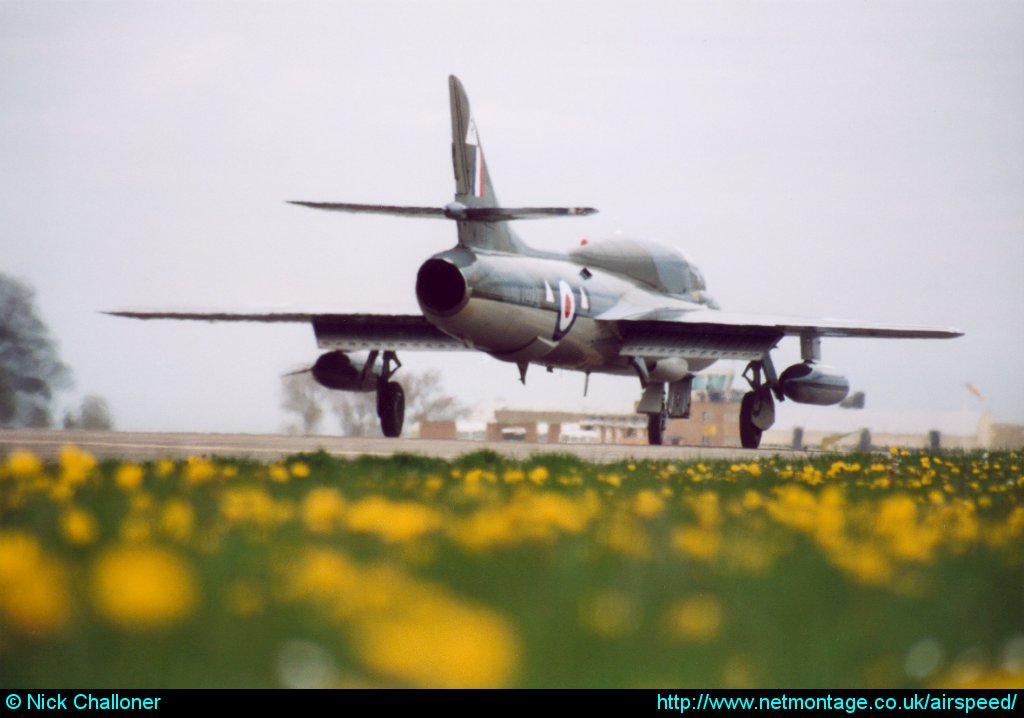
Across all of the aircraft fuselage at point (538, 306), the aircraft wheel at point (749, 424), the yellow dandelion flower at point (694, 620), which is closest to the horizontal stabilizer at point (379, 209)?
the aircraft fuselage at point (538, 306)

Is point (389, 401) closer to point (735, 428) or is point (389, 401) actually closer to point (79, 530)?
point (79, 530)

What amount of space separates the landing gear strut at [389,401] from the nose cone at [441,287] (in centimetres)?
547

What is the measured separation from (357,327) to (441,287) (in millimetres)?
5236

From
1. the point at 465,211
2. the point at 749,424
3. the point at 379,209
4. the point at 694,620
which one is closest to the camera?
the point at 694,620

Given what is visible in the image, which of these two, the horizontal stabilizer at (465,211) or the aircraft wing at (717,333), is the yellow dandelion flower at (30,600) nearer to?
the horizontal stabilizer at (465,211)

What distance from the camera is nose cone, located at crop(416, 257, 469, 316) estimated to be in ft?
69.1

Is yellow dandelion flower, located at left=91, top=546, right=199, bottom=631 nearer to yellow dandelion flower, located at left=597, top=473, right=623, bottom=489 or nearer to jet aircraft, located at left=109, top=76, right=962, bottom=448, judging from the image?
yellow dandelion flower, located at left=597, top=473, right=623, bottom=489

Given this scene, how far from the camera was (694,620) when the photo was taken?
2.76m

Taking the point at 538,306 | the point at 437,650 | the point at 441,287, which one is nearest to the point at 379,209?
the point at 441,287

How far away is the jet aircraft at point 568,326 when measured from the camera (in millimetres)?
22281

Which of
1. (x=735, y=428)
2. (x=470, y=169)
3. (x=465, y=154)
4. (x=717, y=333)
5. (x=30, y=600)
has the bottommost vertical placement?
(x=735, y=428)
